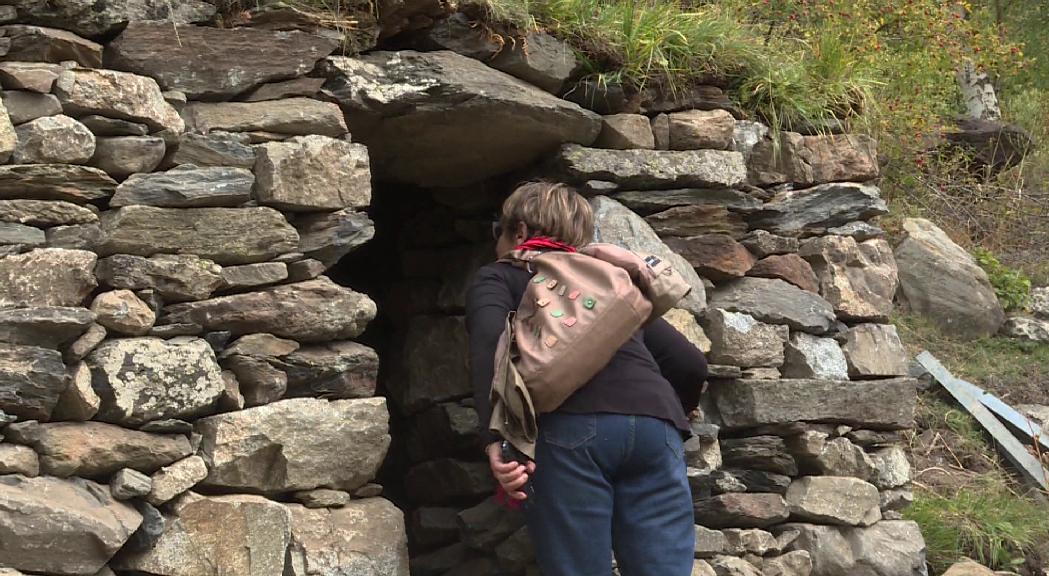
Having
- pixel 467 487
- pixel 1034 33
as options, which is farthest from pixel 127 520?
pixel 1034 33

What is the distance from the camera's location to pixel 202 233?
3.47 meters

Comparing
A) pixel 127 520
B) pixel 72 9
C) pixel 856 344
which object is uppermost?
pixel 72 9

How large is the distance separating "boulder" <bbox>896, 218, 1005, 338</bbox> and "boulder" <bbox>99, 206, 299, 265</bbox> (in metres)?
4.98

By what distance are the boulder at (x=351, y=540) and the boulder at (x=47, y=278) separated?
0.88 metres

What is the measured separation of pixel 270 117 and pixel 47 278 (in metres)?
0.87

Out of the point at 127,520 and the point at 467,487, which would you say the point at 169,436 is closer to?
the point at 127,520

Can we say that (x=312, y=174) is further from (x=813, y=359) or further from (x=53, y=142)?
(x=813, y=359)

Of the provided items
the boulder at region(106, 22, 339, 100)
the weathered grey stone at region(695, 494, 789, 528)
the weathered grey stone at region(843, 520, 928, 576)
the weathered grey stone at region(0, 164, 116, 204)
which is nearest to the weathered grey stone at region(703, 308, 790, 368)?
the weathered grey stone at region(695, 494, 789, 528)

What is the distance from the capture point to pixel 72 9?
3.36 metres

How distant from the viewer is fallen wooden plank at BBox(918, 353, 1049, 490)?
6.15m

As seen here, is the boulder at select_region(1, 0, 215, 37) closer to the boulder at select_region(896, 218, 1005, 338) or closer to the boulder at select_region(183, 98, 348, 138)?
the boulder at select_region(183, 98, 348, 138)

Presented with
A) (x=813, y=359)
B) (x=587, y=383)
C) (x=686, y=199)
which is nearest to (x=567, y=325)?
(x=587, y=383)

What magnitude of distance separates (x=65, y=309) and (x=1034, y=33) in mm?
10782

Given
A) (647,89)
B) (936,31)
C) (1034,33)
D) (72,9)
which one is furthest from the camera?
(1034,33)
